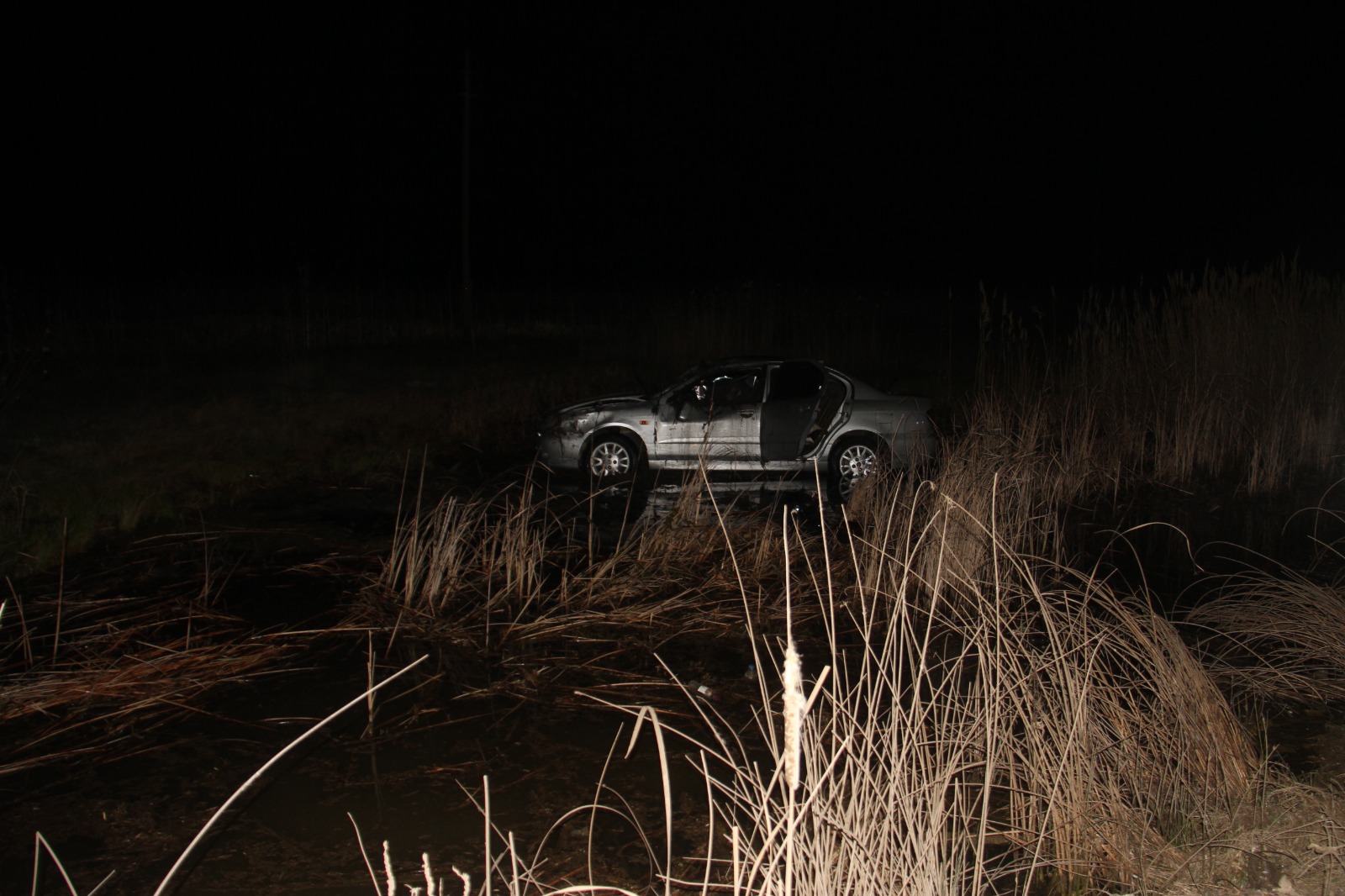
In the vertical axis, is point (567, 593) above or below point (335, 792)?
above

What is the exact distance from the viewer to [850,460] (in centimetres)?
1133

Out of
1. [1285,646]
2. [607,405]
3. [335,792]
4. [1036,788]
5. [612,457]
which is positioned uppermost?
[607,405]

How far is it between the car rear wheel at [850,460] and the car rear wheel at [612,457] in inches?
78.9

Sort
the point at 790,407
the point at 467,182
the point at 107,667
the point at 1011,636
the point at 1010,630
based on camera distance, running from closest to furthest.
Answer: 1. the point at 1010,630
2. the point at 1011,636
3. the point at 107,667
4. the point at 790,407
5. the point at 467,182

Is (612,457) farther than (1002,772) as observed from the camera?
Yes

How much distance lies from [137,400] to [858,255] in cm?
4479

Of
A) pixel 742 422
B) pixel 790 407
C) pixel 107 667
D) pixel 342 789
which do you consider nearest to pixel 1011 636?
pixel 342 789

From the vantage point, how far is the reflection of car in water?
1097 cm

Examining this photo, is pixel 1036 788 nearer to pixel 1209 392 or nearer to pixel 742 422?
pixel 742 422

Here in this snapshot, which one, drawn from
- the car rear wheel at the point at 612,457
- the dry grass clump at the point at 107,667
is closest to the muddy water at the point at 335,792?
the dry grass clump at the point at 107,667

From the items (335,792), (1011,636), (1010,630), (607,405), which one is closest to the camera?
(1010,630)

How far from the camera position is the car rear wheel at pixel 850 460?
11.2m

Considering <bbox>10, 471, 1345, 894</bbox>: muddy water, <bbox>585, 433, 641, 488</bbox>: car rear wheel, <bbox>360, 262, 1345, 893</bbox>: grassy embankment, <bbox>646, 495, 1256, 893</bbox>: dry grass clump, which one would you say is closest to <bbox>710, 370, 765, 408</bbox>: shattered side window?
<bbox>585, 433, 641, 488</bbox>: car rear wheel

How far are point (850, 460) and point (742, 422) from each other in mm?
1259
